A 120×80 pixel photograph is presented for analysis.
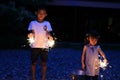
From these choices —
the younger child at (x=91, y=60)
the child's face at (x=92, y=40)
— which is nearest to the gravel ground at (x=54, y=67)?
the younger child at (x=91, y=60)

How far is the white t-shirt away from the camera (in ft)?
29.4

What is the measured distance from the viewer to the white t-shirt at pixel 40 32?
8.96m

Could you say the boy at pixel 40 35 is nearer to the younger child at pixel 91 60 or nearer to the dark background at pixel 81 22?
the younger child at pixel 91 60

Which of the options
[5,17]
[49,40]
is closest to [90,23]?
[5,17]

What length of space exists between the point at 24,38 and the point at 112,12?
8061mm

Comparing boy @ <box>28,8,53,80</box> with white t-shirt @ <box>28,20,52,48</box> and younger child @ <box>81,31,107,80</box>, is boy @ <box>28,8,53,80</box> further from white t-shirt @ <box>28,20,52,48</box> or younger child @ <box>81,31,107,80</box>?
younger child @ <box>81,31,107,80</box>

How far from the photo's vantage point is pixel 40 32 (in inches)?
354

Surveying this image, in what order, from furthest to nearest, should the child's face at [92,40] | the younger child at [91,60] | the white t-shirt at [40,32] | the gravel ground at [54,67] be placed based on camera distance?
1. the gravel ground at [54,67]
2. the white t-shirt at [40,32]
3. the younger child at [91,60]
4. the child's face at [92,40]

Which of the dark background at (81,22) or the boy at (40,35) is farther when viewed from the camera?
the dark background at (81,22)

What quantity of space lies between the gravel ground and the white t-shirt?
2.03m

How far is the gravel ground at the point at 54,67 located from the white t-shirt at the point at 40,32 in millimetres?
2028

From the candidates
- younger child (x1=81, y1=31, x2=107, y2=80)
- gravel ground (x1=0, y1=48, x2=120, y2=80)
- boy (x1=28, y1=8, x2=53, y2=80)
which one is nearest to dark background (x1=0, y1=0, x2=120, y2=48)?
gravel ground (x1=0, y1=48, x2=120, y2=80)

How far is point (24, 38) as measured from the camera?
70.2ft

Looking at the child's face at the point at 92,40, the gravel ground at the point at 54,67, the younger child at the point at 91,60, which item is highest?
the child's face at the point at 92,40
